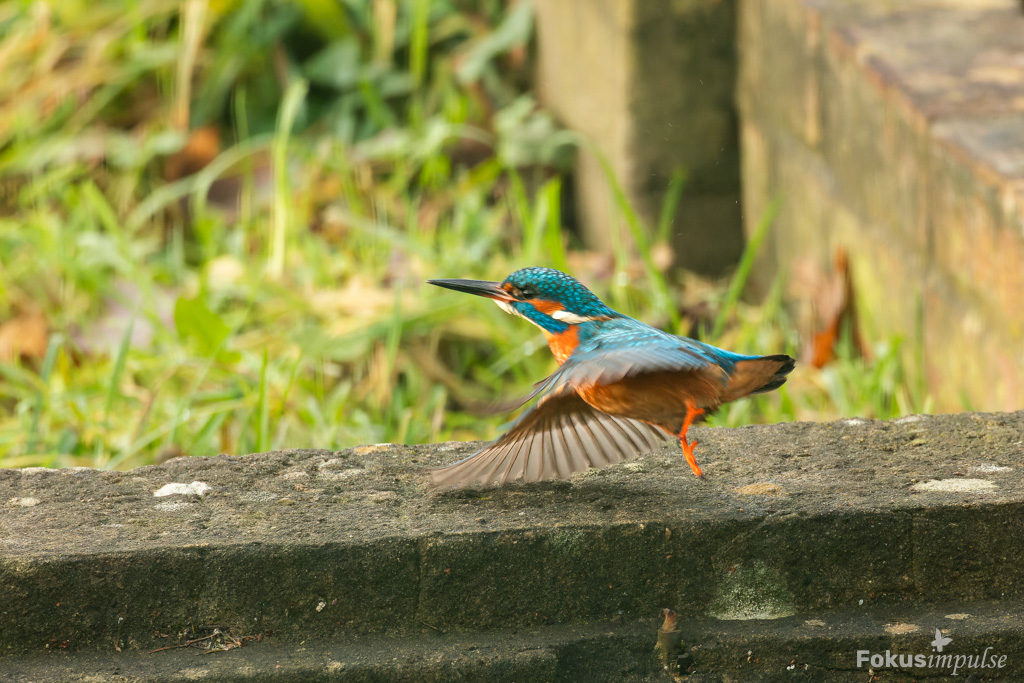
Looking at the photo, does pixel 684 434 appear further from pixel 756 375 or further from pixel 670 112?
pixel 670 112

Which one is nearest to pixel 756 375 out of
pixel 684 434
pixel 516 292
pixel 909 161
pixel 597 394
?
pixel 684 434

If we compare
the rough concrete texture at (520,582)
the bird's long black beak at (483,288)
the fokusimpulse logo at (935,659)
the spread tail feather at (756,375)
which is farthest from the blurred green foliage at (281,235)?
the fokusimpulse logo at (935,659)

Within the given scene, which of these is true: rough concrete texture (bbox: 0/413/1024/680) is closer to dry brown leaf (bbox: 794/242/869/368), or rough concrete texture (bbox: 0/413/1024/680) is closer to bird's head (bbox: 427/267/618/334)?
bird's head (bbox: 427/267/618/334)

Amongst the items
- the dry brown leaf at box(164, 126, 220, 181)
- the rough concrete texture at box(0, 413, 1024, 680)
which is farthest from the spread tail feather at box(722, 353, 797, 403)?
the dry brown leaf at box(164, 126, 220, 181)

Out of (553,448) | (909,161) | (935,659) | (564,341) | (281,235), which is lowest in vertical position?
(935,659)

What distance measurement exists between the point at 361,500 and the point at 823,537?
0.62 m

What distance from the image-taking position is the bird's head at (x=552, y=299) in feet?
5.57

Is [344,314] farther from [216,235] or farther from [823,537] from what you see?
[823,537]

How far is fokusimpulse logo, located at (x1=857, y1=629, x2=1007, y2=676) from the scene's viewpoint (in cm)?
146

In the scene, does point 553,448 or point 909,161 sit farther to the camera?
point 909,161

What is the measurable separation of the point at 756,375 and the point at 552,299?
12.4 inches

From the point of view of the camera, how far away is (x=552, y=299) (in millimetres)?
1705

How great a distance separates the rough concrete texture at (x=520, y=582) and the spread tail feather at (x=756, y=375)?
153 millimetres

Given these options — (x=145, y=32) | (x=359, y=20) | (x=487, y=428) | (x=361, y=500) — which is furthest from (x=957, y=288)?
(x=145, y=32)
